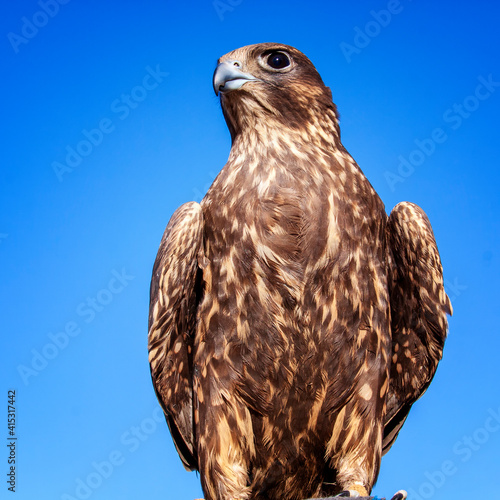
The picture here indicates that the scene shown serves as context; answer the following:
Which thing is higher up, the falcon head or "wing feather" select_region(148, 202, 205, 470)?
the falcon head

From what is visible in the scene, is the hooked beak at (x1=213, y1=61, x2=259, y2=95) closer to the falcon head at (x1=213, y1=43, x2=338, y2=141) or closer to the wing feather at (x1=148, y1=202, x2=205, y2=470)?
the falcon head at (x1=213, y1=43, x2=338, y2=141)

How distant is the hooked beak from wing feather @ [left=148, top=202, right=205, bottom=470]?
0.79 m

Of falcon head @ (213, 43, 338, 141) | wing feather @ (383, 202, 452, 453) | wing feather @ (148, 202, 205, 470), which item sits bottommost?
wing feather @ (383, 202, 452, 453)

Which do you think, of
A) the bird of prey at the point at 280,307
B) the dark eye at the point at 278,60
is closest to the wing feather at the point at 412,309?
the bird of prey at the point at 280,307

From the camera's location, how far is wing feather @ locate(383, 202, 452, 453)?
434cm

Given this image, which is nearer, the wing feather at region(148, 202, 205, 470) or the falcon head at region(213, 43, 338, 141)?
the wing feather at region(148, 202, 205, 470)

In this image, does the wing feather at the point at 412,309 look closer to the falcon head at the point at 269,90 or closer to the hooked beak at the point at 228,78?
the falcon head at the point at 269,90

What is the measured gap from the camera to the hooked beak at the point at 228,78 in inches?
171

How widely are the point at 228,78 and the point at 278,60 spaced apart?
0.39 metres

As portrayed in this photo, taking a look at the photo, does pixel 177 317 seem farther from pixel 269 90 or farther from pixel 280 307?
pixel 269 90

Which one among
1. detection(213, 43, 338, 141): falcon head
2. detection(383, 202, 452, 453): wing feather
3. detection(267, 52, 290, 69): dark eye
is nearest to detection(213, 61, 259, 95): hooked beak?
detection(213, 43, 338, 141): falcon head

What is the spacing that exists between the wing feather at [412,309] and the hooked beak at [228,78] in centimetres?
133

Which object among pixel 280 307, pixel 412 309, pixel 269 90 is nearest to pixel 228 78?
pixel 269 90

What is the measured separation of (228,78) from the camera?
434 cm
